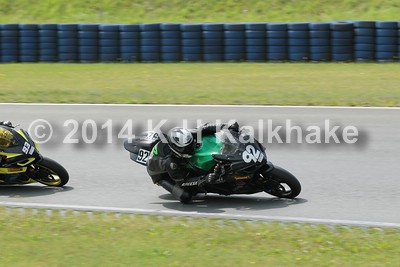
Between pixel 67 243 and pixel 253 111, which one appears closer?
pixel 67 243

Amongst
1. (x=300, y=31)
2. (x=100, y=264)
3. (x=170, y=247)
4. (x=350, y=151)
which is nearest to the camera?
(x=100, y=264)

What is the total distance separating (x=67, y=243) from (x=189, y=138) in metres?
1.87

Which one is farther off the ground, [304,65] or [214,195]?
[304,65]

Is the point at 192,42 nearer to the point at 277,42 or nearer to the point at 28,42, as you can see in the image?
the point at 277,42

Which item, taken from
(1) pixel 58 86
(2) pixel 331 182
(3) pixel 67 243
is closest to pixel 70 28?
(1) pixel 58 86

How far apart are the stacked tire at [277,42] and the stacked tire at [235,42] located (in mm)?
656

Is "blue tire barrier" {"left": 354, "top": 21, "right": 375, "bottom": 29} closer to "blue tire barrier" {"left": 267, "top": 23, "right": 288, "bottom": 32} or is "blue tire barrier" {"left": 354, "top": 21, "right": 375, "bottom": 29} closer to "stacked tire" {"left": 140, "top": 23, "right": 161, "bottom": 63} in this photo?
"blue tire barrier" {"left": 267, "top": 23, "right": 288, "bottom": 32}

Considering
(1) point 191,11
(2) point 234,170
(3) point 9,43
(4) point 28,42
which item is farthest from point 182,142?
(1) point 191,11

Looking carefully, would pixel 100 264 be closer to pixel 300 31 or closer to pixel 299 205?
pixel 299 205

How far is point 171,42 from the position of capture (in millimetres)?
19922

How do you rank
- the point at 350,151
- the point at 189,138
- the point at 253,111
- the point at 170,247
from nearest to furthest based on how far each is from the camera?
the point at 170,247 < the point at 189,138 < the point at 350,151 < the point at 253,111

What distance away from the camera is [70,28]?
66.2ft

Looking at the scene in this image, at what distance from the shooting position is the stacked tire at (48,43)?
20328 millimetres

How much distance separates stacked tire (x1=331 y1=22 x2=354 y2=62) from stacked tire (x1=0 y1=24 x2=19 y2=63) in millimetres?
8386
